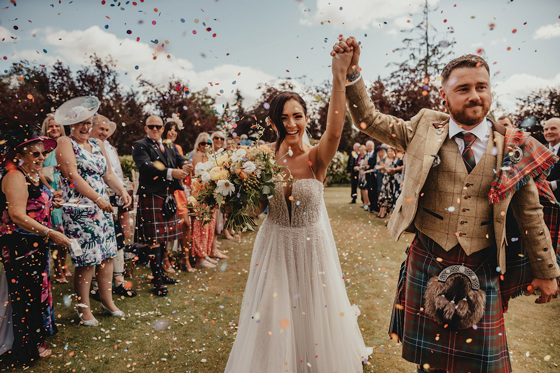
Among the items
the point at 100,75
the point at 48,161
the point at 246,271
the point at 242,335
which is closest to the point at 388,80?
the point at 246,271

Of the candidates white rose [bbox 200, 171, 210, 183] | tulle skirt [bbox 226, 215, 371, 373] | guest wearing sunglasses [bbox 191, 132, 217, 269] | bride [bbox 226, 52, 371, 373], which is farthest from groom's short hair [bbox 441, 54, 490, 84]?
guest wearing sunglasses [bbox 191, 132, 217, 269]

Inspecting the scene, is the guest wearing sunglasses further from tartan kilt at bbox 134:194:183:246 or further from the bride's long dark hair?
the bride's long dark hair

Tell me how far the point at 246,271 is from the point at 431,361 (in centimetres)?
407

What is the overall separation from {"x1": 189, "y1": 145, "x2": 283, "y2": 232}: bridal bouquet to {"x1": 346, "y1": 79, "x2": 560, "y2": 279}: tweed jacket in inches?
30.0

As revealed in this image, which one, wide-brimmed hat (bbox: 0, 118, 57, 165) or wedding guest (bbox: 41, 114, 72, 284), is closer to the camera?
wide-brimmed hat (bbox: 0, 118, 57, 165)

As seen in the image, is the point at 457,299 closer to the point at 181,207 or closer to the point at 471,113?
the point at 471,113

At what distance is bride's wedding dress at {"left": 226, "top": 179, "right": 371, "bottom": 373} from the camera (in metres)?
2.68

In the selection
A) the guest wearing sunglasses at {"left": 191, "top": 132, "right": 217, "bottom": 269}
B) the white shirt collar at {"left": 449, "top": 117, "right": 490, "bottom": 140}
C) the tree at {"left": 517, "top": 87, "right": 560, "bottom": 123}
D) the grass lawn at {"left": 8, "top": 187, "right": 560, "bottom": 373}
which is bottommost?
the grass lawn at {"left": 8, "top": 187, "right": 560, "bottom": 373}

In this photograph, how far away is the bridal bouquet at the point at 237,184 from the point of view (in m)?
2.47

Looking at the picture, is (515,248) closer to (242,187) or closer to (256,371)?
(242,187)

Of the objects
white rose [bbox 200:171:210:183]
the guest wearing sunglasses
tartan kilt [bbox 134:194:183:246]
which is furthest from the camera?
the guest wearing sunglasses

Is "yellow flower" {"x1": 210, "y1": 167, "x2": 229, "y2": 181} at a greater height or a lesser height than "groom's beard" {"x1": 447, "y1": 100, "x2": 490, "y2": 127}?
lesser

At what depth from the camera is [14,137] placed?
3.10 m

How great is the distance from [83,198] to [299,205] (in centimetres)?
261
